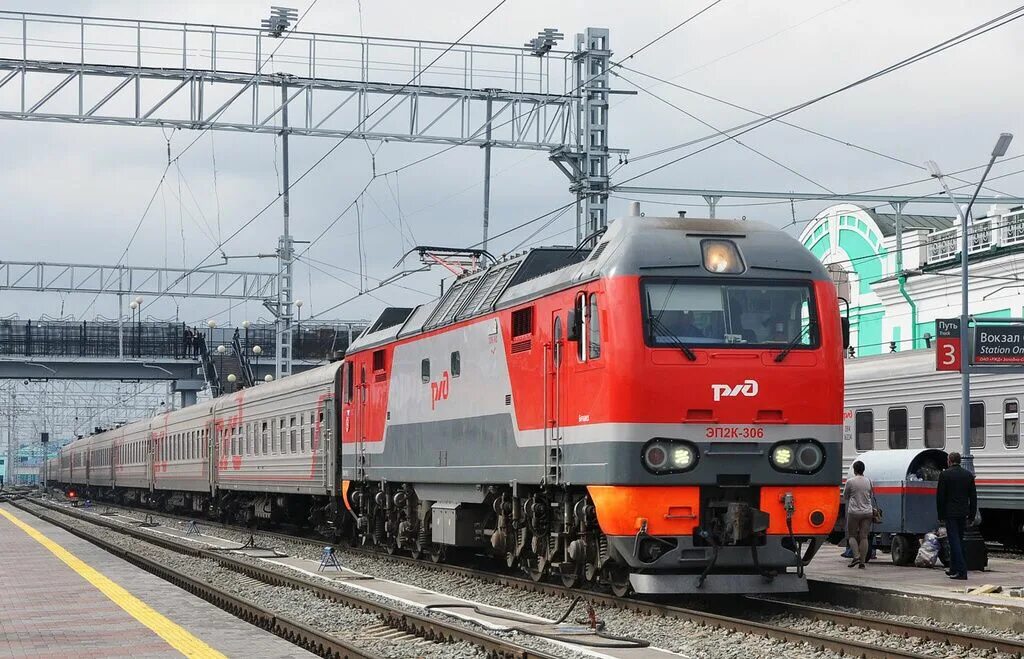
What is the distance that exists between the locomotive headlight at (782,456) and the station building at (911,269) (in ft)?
70.5

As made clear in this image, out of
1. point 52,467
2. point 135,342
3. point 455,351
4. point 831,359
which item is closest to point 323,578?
point 455,351

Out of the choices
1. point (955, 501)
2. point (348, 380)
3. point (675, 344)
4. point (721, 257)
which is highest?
point (721, 257)

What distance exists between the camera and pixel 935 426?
25125 mm

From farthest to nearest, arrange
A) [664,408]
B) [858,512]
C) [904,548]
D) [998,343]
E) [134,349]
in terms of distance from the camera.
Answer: [134,349] → [904,548] → [998,343] → [858,512] → [664,408]

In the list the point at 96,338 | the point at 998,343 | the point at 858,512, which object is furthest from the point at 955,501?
the point at 96,338

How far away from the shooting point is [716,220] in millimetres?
15523

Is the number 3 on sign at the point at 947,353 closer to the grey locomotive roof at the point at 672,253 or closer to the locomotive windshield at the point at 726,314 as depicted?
the grey locomotive roof at the point at 672,253

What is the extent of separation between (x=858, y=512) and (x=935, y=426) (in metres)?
6.06

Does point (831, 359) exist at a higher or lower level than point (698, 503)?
higher

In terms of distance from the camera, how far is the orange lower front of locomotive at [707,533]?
14258 mm

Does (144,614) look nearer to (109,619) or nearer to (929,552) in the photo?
(109,619)

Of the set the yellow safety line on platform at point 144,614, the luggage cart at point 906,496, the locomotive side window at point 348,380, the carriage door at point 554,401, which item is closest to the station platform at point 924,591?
the luggage cart at point 906,496

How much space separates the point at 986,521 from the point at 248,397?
62.4 feet

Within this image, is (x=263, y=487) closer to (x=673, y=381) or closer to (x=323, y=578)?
(x=323, y=578)
